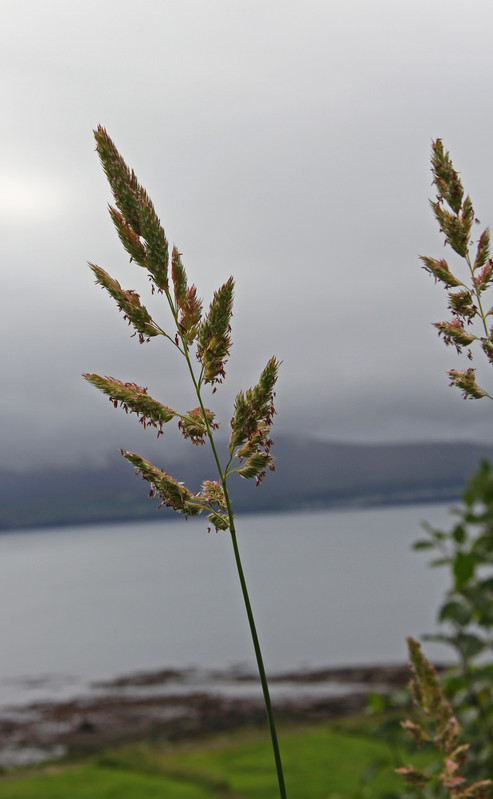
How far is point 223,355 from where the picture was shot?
5.40 ft

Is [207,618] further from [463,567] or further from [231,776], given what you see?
[463,567]

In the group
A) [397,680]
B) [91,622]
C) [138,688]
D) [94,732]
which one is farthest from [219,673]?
[91,622]

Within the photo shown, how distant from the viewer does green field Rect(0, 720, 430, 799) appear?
17.0 meters

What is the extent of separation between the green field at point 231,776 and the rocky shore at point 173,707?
793 cm

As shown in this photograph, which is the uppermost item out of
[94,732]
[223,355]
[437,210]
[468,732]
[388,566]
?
[437,210]

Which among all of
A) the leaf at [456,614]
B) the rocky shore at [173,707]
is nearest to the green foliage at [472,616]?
the leaf at [456,614]

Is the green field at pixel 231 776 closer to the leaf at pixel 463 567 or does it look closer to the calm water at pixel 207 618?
the leaf at pixel 463 567

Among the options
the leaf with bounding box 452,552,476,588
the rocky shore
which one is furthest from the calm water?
the leaf with bounding box 452,552,476,588

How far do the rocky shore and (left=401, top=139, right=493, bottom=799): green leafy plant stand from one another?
1281 inches

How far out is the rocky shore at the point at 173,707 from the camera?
36.4 meters

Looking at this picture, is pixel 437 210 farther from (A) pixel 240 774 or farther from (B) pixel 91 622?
(B) pixel 91 622

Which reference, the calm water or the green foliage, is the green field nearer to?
the green foliage

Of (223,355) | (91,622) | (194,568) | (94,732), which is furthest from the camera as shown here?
(194,568)

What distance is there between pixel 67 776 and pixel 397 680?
1293 inches
